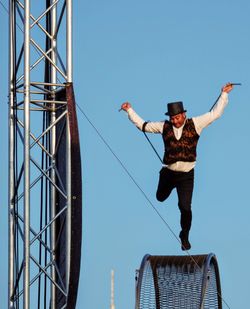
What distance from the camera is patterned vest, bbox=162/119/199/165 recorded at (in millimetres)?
9820

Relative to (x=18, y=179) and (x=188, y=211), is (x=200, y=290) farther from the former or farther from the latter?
(x=18, y=179)

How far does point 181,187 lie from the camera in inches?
394

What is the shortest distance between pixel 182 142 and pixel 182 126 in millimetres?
155

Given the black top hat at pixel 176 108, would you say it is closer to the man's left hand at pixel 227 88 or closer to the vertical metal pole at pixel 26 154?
the man's left hand at pixel 227 88

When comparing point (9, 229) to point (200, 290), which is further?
point (200, 290)

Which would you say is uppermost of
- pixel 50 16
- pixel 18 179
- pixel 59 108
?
pixel 50 16

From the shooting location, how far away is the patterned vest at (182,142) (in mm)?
9820

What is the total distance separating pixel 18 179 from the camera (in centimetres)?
970

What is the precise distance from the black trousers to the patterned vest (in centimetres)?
17

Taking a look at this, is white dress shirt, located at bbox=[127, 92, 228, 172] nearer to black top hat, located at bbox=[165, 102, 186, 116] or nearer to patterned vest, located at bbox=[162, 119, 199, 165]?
patterned vest, located at bbox=[162, 119, 199, 165]

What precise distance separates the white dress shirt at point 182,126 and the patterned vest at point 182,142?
1.4 inches

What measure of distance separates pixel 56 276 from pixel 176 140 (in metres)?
1.75

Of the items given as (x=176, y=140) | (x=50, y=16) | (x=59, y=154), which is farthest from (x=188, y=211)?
(x=50, y=16)

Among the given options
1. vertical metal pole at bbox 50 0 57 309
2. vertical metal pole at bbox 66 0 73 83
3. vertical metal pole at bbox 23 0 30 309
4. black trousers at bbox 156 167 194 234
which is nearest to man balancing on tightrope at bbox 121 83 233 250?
black trousers at bbox 156 167 194 234
